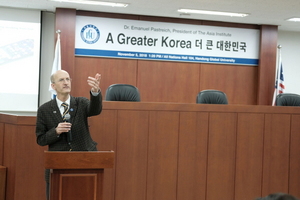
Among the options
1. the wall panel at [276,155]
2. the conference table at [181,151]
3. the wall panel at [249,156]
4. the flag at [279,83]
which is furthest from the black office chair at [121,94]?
the flag at [279,83]

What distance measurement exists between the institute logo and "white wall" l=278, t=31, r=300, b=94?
4393 mm

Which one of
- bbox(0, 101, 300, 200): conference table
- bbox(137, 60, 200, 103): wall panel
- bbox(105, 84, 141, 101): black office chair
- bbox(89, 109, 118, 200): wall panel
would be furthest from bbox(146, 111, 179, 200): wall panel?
bbox(137, 60, 200, 103): wall panel

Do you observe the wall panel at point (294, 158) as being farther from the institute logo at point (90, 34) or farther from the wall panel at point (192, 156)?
the institute logo at point (90, 34)

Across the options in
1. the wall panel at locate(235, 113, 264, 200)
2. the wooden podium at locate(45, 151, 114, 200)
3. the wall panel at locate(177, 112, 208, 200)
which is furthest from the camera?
the wall panel at locate(235, 113, 264, 200)

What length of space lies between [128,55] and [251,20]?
Answer: 8.75 ft

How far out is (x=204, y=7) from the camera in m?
7.81

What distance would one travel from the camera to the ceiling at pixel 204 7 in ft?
Result: 24.2

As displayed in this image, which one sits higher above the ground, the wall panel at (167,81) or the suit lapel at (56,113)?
the wall panel at (167,81)

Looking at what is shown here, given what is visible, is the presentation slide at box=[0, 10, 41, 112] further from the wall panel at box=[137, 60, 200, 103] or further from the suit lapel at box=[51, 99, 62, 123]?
the suit lapel at box=[51, 99, 62, 123]

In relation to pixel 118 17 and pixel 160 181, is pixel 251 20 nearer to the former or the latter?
pixel 118 17

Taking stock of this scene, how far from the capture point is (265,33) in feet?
30.6

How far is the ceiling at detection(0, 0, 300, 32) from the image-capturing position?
739cm

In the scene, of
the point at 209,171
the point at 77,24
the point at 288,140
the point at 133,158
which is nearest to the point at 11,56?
the point at 77,24

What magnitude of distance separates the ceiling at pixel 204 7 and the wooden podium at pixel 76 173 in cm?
465
